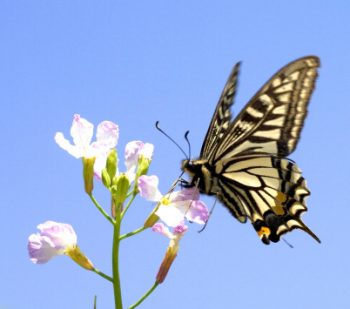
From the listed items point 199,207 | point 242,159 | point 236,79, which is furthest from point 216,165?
point 199,207

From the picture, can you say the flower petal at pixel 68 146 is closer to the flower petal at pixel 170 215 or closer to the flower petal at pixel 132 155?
the flower petal at pixel 132 155

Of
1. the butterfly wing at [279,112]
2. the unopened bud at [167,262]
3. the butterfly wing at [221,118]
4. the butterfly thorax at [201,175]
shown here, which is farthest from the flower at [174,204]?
the butterfly wing at [279,112]

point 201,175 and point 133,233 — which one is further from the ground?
point 201,175

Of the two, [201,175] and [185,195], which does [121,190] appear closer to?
[185,195]

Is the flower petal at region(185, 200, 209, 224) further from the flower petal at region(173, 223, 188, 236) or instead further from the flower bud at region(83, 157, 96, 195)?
the flower bud at region(83, 157, 96, 195)

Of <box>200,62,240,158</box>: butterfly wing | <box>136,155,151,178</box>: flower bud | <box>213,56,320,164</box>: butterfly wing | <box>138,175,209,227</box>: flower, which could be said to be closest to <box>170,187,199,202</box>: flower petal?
<box>138,175,209,227</box>: flower

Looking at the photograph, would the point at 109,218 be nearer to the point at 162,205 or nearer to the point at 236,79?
the point at 162,205

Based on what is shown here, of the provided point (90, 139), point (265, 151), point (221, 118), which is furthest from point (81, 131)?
point (265, 151)
